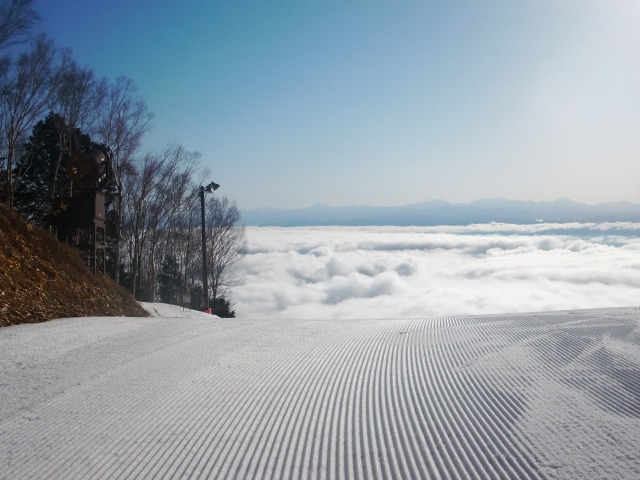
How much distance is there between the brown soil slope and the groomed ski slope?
7.31 feet

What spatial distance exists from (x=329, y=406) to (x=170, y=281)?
36070 millimetres

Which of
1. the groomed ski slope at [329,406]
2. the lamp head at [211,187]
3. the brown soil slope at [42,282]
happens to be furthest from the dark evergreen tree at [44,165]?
the groomed ski slope at [329,406]

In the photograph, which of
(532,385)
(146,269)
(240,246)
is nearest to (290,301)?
(240,246)

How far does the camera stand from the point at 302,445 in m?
3.22

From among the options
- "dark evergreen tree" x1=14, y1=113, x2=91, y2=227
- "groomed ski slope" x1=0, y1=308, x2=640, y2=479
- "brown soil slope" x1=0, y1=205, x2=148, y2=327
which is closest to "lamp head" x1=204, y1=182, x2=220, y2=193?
"dark evergreen tree" x1=14, y1=113, x2=91, y2=227

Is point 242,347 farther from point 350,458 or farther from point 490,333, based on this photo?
point 350,458

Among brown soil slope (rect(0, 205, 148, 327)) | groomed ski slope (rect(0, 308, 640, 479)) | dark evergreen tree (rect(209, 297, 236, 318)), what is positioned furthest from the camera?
dark evergreen tree (rect(209, 297, 236, 318))

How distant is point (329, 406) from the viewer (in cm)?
388

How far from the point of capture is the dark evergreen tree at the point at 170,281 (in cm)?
3706

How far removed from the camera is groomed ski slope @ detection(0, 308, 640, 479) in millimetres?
2980

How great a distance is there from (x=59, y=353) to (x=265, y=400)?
9.04 ft

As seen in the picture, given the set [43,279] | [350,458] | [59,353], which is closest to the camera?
[350,458]

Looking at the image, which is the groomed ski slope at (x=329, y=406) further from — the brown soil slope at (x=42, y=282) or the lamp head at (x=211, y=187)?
the lamp head at (x=211, y=187)

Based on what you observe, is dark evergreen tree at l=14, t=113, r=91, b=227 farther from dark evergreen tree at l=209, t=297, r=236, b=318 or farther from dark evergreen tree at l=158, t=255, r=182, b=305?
dark evergreen tree at l=158, t=255, r=182, b=305
